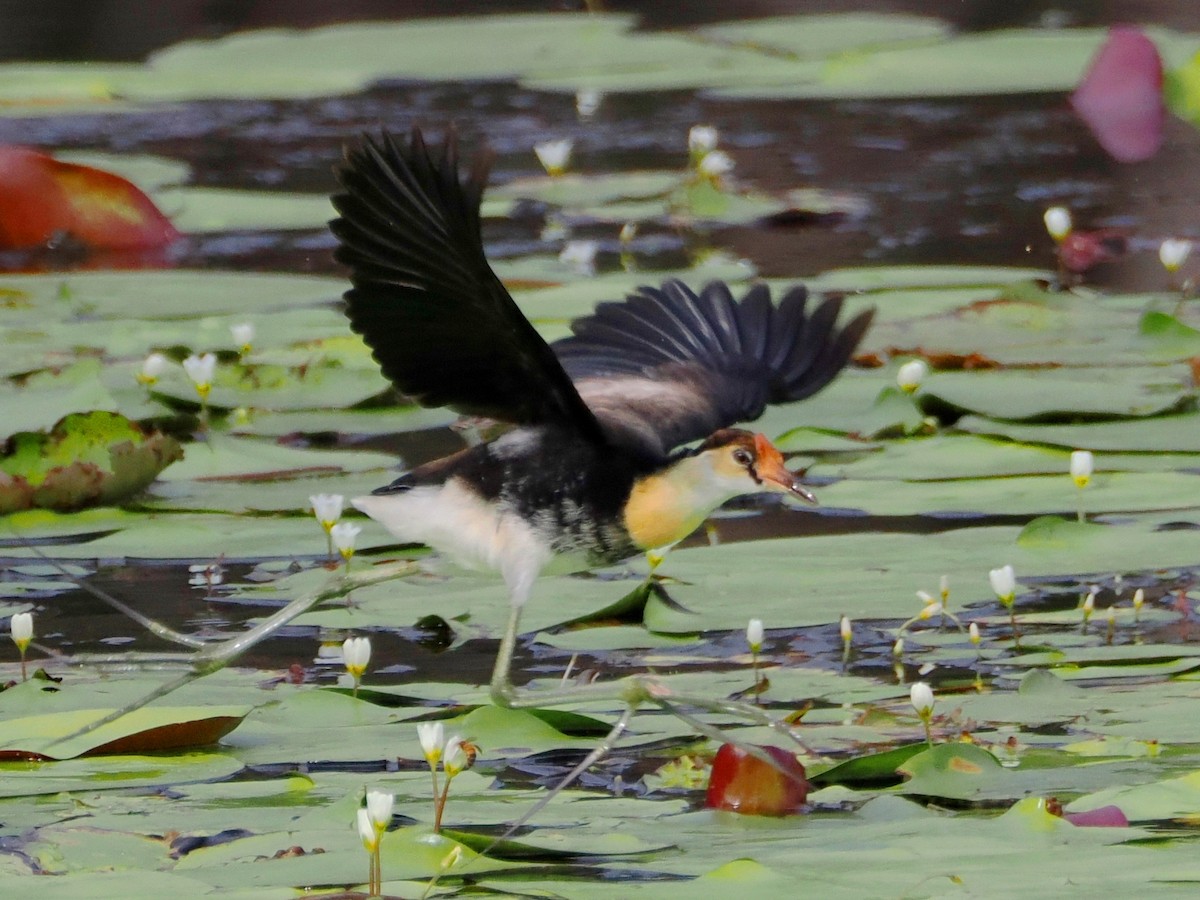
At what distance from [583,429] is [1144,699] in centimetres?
98

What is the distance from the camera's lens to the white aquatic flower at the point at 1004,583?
3715mm

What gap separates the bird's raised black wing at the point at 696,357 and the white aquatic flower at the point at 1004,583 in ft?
1.95

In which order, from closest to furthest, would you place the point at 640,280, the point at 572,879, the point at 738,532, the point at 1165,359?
the point at 572,879, the point at 738,532, the point at 1165,359, the point at 640,280

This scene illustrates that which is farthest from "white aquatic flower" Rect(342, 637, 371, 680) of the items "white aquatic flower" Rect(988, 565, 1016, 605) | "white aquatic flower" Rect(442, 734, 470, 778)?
"white aquatic flower" Rect(988, 565, 1016, 605)

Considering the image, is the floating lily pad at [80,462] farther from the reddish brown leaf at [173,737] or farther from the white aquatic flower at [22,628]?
the reddish brown leaf at [173,737]

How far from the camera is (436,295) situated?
134 inches

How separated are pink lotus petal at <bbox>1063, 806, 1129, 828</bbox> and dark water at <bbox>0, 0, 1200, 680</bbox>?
1809mm

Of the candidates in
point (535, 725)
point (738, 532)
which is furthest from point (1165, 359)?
point (535, 725)

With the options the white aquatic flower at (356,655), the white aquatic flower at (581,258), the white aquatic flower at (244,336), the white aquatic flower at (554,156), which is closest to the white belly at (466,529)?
the white aquatic flower at (356,655)

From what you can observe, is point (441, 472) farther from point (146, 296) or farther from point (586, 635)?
point (146, 296)

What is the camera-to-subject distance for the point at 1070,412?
5086 millimetres

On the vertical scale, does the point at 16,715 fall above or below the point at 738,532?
below

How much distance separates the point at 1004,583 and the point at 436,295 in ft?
3.52

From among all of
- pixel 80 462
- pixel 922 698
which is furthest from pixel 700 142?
pixel 922 698
